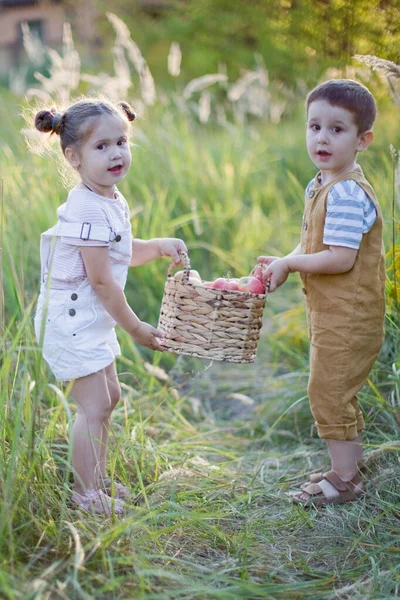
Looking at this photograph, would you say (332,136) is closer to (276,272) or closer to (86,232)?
(276,272)

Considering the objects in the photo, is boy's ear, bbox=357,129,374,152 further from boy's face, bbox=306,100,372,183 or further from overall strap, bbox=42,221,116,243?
overall strap, bbox=42,221,116,243

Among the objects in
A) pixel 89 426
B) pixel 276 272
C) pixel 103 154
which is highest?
pixel 103 154

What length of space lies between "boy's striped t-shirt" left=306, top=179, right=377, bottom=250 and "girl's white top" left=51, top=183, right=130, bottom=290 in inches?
28.8

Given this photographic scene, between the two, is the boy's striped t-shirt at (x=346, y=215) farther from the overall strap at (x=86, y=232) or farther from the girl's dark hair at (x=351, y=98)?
the overall strap at (x=86, y=232)

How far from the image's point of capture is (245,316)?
2.69m

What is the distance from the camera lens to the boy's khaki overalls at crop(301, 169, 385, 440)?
2732mm

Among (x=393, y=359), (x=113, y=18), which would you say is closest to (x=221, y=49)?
(x=113, y=18)

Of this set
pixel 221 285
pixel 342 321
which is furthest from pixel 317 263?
pixel 221 285

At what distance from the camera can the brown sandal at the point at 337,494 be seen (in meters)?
2.88

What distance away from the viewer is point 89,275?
261cm

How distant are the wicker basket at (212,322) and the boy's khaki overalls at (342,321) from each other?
24 centimetres

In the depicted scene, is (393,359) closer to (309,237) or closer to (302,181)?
(309,237)

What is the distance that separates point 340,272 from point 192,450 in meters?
1.20

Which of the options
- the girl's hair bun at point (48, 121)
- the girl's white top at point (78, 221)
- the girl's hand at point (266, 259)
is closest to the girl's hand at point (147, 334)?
the girl's white top at point (78, 221)
